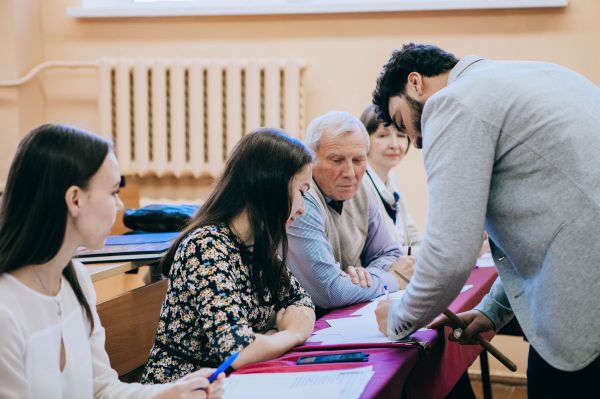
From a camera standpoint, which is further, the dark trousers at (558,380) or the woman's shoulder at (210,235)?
the woman's shoulder at (210,235)

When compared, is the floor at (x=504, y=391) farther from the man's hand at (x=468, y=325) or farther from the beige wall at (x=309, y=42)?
the man's hand at (x=468, y=325)

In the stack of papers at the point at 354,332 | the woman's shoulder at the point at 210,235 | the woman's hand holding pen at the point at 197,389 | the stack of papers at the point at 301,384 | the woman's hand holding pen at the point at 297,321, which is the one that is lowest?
the stack of papers at the point at 354,332

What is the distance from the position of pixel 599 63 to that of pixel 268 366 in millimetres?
3212

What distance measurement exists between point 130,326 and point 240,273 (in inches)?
27.0

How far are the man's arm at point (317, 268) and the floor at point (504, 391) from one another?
6.14ft

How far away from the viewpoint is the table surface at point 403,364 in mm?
1512

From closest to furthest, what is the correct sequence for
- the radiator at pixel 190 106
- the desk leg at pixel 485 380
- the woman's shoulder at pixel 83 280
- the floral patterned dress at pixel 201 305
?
the woman's shoulder at pixel 83 280, the floral patterned dress at pixel 201 305, the desk leg at pixel 485 380, the radiator at pixel 190 106

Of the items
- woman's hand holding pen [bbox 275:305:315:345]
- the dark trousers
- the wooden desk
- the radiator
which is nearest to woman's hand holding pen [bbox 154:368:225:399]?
woman's hand holding pen [bbox 275:305:315:345]

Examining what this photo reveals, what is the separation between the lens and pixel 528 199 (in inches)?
59.4

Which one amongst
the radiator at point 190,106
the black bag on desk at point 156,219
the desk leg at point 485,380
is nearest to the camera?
the desk leg at point 485,380

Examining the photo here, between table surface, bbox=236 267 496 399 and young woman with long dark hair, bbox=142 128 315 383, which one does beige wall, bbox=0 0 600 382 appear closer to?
Answer: table surface, bbox=236 267 496 399

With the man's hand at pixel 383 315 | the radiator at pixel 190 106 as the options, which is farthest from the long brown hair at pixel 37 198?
the radiator at pixel 190 106

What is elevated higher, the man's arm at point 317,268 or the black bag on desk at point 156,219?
the man's arm at point 317,268

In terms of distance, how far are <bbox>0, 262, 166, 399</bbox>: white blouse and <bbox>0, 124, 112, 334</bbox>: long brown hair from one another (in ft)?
0.18
